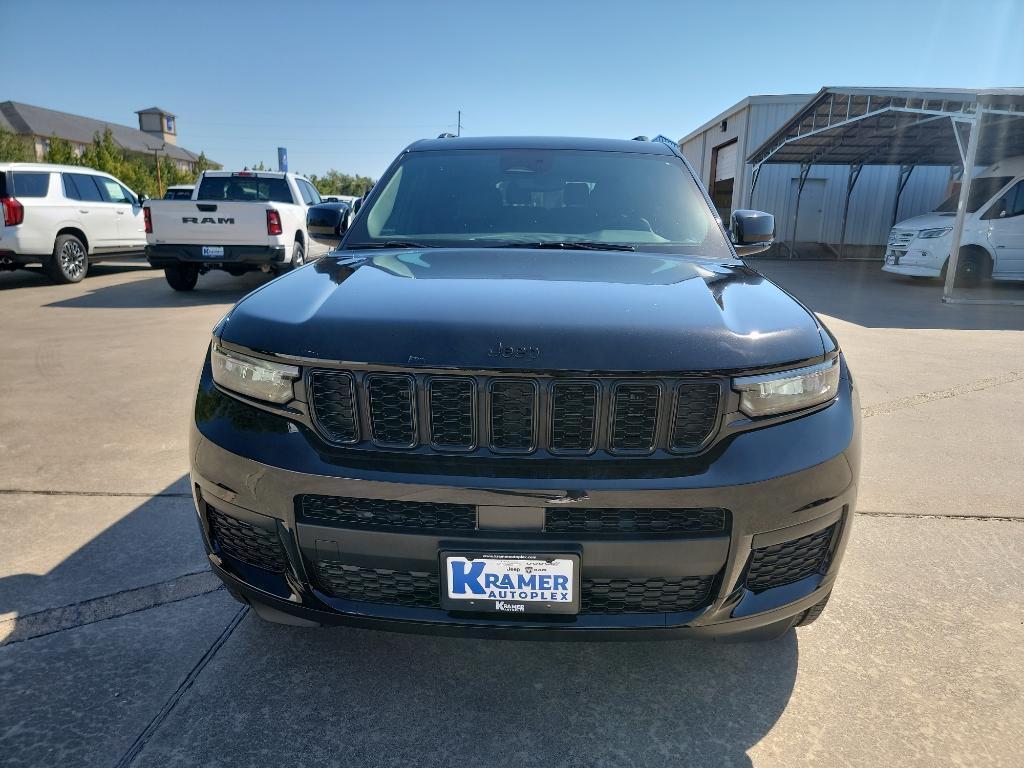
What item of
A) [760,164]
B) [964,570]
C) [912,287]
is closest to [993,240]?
[912,287]

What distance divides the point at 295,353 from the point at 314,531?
0.44 m

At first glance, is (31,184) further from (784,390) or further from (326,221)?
(784,390)

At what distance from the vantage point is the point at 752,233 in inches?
125

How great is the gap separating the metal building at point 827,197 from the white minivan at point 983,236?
9.24m

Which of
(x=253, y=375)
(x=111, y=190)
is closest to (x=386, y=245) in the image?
(x=253, y=375)

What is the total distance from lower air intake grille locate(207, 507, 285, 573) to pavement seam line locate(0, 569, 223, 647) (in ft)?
2.76

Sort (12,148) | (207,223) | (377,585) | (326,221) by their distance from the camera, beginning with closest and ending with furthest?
(377,585) → (326,221) → (207,223) → (12,148)

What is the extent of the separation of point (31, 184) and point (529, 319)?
40.2 ft

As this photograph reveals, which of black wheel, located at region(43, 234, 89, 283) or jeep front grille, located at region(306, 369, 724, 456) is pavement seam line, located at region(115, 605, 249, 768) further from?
black wheel, located at region(43, 234, 89, 283)

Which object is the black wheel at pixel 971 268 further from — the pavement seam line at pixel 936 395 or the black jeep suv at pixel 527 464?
the black jeep suv at pixel 527 464

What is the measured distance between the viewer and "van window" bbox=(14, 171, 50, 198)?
34.6 ft

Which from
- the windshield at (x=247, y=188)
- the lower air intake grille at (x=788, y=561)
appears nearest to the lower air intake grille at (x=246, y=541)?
the lower air intake grille at (x=788, y=561)

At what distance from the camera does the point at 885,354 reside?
280 inches

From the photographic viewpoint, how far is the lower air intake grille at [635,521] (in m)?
1.59
